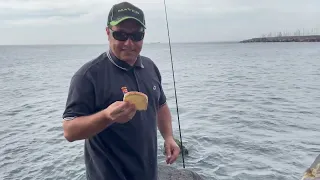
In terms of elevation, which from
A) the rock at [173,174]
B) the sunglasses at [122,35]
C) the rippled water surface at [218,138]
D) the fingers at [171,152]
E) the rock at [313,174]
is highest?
the sunglasses at [122,35]

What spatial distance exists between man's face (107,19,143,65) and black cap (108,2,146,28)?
0.14ft

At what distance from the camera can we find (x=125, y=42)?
107 inches

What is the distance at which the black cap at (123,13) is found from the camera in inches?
105

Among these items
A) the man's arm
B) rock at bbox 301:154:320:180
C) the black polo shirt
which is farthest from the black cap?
rock at bbox 301:154:320:180

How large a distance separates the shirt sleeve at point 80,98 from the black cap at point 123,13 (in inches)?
22.1

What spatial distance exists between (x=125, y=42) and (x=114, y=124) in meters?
0.70

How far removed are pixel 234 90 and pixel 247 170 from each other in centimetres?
1484

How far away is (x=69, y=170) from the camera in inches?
360

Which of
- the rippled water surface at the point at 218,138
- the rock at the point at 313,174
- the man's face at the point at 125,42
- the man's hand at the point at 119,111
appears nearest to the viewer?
the man's hand at the point at 119,111

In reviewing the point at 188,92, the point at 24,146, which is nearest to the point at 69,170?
the point at 24,146

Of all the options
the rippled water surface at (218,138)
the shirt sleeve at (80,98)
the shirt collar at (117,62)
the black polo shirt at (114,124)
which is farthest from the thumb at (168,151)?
the rippled water surface at (218,138)

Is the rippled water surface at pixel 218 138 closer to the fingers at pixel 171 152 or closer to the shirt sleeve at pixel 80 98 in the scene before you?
the fingers at pixel 171 152

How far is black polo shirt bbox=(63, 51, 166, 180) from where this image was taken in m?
2.52

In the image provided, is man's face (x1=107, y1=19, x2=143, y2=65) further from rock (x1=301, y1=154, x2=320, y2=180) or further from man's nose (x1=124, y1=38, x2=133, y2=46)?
rock (x1=301, y1=154, x2=320, y2=180)
